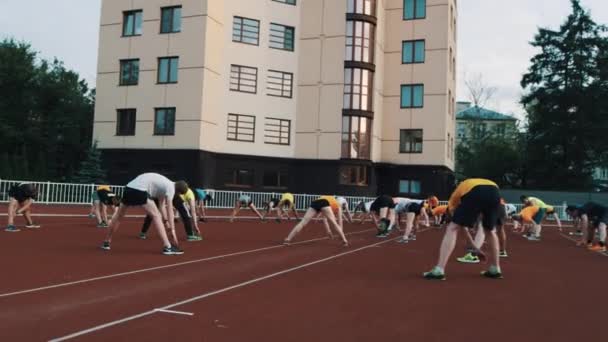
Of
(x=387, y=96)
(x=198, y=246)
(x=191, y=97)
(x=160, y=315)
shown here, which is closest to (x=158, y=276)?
(x=160, y=315)

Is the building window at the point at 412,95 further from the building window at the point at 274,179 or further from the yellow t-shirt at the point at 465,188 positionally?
the yellow t-shirt at the point at 465,188

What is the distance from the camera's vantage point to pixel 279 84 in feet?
117

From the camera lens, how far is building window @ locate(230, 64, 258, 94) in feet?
112

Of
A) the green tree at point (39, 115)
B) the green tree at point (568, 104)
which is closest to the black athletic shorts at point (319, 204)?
the green tree at point (39, 115)

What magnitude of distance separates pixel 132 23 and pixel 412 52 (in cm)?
1908

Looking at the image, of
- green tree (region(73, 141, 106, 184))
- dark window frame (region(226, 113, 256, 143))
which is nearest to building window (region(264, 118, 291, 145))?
dark window frame (region(226, 113, 256, 143))

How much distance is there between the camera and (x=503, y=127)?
6319 centimetres

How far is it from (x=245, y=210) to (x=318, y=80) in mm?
11140

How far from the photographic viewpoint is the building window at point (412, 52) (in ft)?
123

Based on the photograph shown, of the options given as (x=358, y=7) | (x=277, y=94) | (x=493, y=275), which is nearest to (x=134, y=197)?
(x=493, y=275)

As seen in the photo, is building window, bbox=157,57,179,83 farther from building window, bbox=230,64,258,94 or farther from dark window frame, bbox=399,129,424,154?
dark window frame, bbox=399,129,424,154

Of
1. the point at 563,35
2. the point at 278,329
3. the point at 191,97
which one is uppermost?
the point at 563,35

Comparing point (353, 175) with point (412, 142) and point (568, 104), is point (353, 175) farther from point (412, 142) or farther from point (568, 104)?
point (568, 104)

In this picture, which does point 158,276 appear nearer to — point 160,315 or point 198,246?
point 160,315
